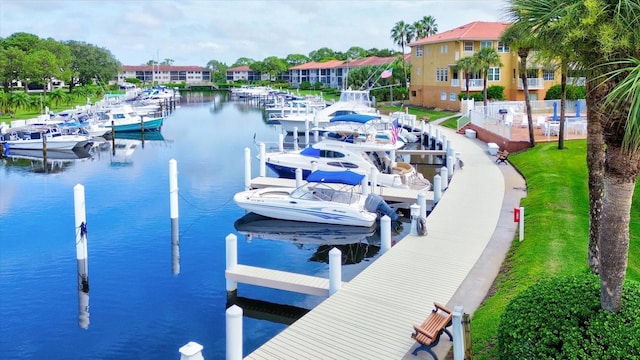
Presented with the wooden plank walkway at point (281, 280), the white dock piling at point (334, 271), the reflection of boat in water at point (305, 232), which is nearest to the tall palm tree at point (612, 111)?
the white dock piling at point (334, 271)

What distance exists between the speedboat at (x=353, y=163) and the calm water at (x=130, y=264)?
142 inches

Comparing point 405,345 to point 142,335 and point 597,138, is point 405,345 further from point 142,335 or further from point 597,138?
point 142,335

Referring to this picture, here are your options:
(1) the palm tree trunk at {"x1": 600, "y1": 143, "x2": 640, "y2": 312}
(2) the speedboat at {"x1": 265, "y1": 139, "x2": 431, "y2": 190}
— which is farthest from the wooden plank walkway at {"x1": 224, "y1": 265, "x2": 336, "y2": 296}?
(2) the speedboat at {"x1": 265, "y1": 139, "x2": 431, "y2": 190}

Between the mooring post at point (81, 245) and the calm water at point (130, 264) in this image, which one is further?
the mooring post at point (81, 245)

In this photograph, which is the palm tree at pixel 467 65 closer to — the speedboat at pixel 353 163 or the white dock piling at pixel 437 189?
the speedboat at pixel 353 163

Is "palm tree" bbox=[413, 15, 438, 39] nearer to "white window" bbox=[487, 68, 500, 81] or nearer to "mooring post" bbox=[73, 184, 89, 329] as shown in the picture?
"white window" bbox=[487, 68, 500, 81]

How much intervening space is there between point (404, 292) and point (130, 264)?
11.4 metres

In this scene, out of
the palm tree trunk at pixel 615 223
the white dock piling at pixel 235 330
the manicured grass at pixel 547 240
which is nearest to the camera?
the palm tree trunk at pixel 615 223

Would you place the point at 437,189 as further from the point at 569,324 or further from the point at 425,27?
the point at 425,27

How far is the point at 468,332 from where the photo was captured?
11.4m

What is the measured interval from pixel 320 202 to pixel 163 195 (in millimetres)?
12095

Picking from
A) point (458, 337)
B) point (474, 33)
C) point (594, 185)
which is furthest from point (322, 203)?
point (474, 33)

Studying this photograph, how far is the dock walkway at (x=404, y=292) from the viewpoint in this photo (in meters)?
12.6

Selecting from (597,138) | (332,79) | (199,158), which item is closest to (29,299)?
(597,138)
